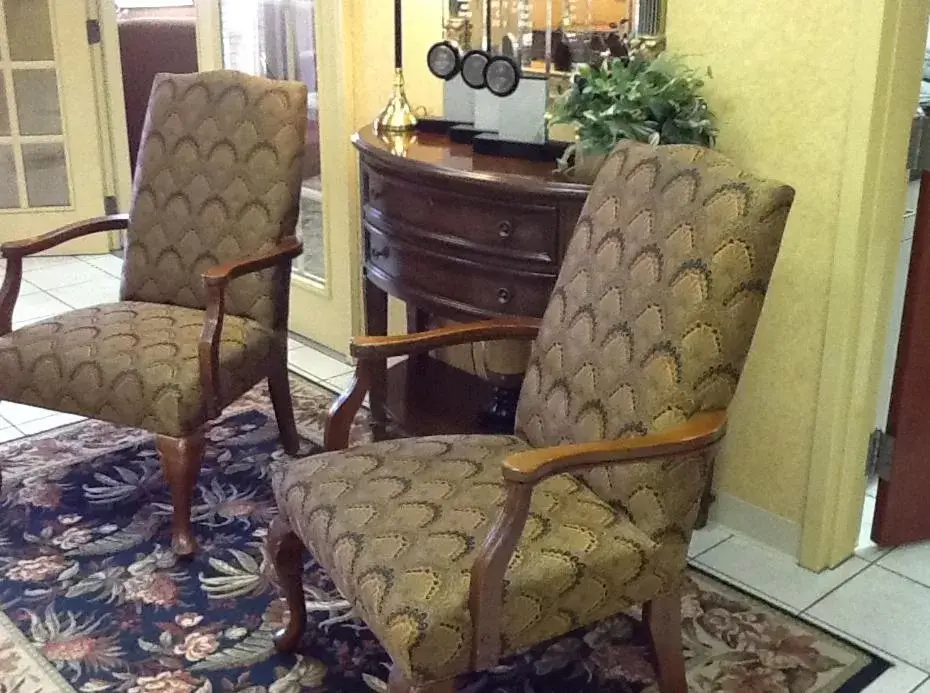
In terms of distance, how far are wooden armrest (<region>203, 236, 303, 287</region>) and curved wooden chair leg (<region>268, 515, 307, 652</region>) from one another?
0.68 metres

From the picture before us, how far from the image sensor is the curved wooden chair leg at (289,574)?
1.92 metres

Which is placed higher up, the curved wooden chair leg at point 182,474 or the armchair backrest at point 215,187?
the armchair backrest at point 215,187

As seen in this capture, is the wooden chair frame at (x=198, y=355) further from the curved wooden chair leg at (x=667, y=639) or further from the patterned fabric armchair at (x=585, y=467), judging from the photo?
the curved wooden chair leg at (x=667, y=639)

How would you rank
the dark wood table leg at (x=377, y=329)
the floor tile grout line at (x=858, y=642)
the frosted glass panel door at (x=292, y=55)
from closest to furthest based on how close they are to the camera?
1. the floor tile grout line at (x=858, y=642)
2. the dark wood table leg at (x=377, y=329)
3. the frosted glass panel door at (x=292, y=55)

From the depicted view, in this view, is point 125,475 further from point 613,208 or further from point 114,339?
point 613,208

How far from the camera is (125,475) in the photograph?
2762 mm

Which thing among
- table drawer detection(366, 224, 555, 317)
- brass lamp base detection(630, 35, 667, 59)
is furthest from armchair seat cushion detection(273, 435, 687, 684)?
brass lamp base detection(630, 35, 667, 59)

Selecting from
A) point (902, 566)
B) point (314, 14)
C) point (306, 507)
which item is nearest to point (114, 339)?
point (306, 507)

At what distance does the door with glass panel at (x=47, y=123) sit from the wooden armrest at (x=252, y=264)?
94.1 inches

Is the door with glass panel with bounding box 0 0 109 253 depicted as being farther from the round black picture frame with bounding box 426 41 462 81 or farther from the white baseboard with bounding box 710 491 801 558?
the white baseboard with bounding box 710 491 801 558

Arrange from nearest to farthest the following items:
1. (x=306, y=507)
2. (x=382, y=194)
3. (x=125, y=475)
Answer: (x=306, y=507) → (x=382, y=194) → (x=125, y=475)

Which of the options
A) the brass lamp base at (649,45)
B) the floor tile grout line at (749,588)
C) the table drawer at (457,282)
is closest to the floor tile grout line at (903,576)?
the floor tile grout line at (749,588)

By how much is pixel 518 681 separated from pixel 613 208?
91 centimetres

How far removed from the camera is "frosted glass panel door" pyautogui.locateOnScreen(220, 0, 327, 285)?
139 inches
